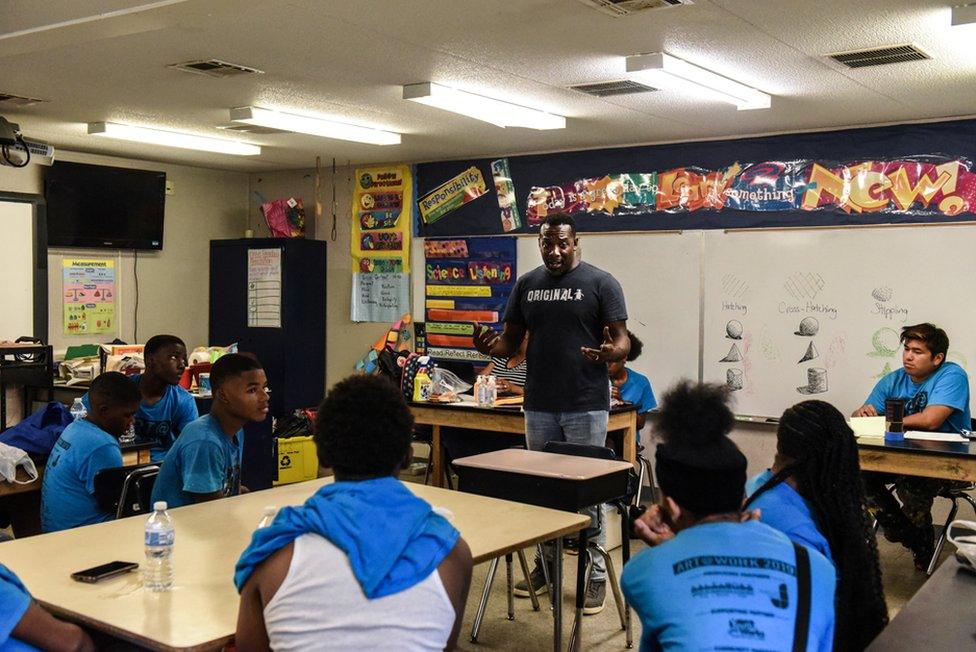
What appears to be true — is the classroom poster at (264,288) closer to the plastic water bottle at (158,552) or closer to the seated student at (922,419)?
the seated student at (922,419)

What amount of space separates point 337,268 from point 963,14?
589 cm

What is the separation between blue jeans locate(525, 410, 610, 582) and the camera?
4.62 m

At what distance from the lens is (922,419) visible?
5.15m

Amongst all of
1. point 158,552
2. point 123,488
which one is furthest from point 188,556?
point 123,488

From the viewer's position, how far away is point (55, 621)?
83.3 inches

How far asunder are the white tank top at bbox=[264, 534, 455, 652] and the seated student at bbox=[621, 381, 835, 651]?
0.39 m

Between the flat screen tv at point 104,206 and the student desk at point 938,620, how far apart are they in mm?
6974

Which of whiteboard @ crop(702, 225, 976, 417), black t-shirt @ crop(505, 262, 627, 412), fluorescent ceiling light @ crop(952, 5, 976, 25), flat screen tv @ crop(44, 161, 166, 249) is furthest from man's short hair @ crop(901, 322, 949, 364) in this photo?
flat screen tv @ crop(44, 161, 166, 249)

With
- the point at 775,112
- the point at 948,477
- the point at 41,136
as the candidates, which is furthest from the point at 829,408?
the point at 41,136

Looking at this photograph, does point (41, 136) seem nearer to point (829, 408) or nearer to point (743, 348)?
point (743, 348)

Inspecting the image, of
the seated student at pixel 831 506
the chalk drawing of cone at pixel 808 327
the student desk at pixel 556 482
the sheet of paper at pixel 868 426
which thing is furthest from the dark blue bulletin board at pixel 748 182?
the seated student at pixel 831 506

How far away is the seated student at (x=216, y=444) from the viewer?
3.42 meters

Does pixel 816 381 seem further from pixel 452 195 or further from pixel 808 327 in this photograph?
pixel 452 195

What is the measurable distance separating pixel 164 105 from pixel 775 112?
3.54 m
